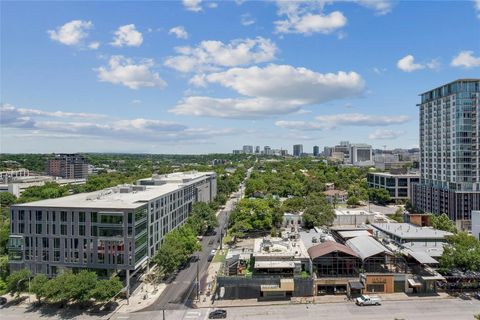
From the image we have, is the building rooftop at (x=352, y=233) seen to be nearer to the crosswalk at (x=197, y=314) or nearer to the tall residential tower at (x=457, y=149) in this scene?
the crosswalk at (x=197, y=314)

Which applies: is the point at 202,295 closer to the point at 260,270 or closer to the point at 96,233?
the point at 260,270

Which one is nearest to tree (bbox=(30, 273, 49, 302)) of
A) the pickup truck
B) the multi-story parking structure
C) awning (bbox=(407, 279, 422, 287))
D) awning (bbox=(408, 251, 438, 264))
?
the multi-story parking structure

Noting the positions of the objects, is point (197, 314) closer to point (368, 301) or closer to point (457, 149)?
point (368, 301)

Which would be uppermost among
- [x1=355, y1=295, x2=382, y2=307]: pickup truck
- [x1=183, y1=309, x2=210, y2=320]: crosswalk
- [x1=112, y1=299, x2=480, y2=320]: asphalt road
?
[x1=355, y1=295, x2=382, y2=307]: pickup truck

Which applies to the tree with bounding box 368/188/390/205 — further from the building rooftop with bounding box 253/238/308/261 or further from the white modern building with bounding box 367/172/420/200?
the building rooftop with bounding box 253/238/308/261

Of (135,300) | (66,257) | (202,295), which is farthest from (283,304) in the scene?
(66,257)

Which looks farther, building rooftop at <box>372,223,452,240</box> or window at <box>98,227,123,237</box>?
building rooftop at <box>372,223,452,240</box>

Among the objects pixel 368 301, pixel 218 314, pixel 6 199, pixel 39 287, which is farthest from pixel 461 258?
pixel 6 199
